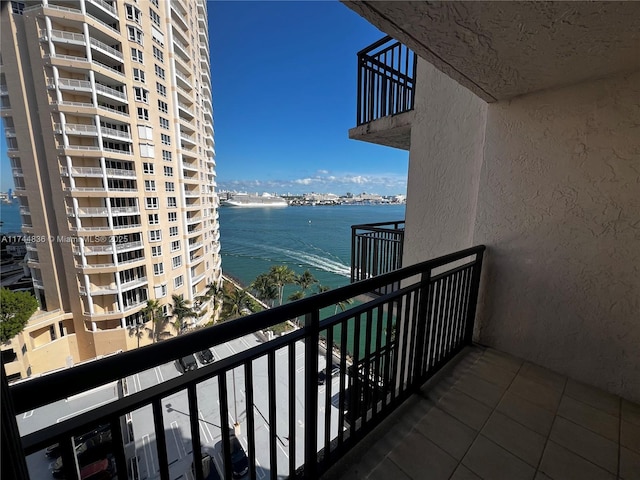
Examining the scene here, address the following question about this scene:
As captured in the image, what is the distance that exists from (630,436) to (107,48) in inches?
932

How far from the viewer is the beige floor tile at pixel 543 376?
199cm

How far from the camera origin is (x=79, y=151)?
1575 centimetres

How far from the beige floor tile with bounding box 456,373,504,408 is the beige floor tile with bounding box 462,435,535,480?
0.33m

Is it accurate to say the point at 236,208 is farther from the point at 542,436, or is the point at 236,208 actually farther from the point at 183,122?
the point at 542,436

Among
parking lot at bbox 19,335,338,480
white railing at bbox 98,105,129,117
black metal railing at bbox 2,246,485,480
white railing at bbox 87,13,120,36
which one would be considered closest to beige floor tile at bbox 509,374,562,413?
black metal railing at bbox 2,246,485,480

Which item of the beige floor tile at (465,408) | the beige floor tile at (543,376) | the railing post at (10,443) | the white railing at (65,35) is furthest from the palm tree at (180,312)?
the railing post at (10,443)

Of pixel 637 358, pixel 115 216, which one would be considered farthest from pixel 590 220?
pixel 115 216

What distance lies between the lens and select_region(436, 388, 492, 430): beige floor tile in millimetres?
1697

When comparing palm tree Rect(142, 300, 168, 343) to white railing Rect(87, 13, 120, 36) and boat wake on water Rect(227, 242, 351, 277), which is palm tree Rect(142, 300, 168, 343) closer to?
boat wake on water Rect(227, 242, 351, 277)

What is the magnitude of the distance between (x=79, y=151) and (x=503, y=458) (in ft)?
68.9

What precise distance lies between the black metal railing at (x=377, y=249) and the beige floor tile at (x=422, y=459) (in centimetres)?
249

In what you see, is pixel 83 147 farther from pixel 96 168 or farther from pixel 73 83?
pixel 73 83

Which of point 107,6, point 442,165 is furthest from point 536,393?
point 107,6

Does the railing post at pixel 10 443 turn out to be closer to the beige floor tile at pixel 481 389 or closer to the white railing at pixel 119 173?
the beige floor tile at pixel 481 389
